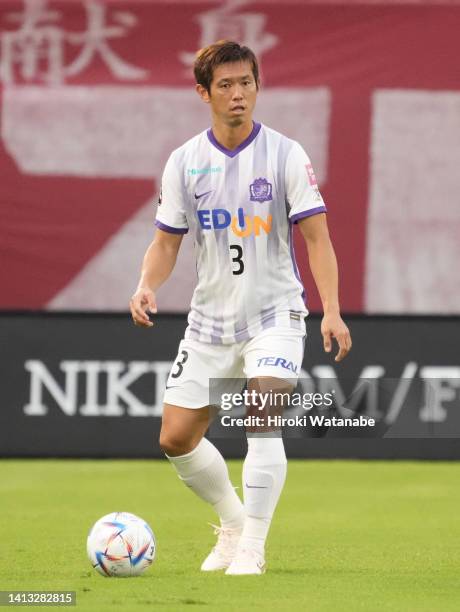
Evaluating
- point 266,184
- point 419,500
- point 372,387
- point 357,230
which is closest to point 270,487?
point 266,184

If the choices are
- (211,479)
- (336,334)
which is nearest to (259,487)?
(211,479)

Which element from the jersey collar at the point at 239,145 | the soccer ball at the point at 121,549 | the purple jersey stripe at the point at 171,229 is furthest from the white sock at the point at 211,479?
the jersey collar at the point at 239,145

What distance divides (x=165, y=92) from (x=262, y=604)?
792cm

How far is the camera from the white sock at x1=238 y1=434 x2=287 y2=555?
573cm

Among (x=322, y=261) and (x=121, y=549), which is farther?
(x=322, y=261)

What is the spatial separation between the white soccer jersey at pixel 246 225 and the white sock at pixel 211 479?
476mm

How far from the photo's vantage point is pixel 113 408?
11328 millimetres

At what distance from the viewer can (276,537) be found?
739cm

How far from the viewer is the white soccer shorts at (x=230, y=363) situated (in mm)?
5824

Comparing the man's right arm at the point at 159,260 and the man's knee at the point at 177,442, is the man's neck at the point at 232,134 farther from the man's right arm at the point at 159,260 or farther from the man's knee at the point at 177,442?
the man's knee at the point at 177,442

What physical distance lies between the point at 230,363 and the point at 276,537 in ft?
5.47

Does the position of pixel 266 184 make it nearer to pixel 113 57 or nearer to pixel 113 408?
pixel 113 408

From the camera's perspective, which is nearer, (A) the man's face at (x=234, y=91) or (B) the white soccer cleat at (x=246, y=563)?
(B) the white soccer cleat at (x=246, y=563)

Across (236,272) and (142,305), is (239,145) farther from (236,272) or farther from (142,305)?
(142,305)
